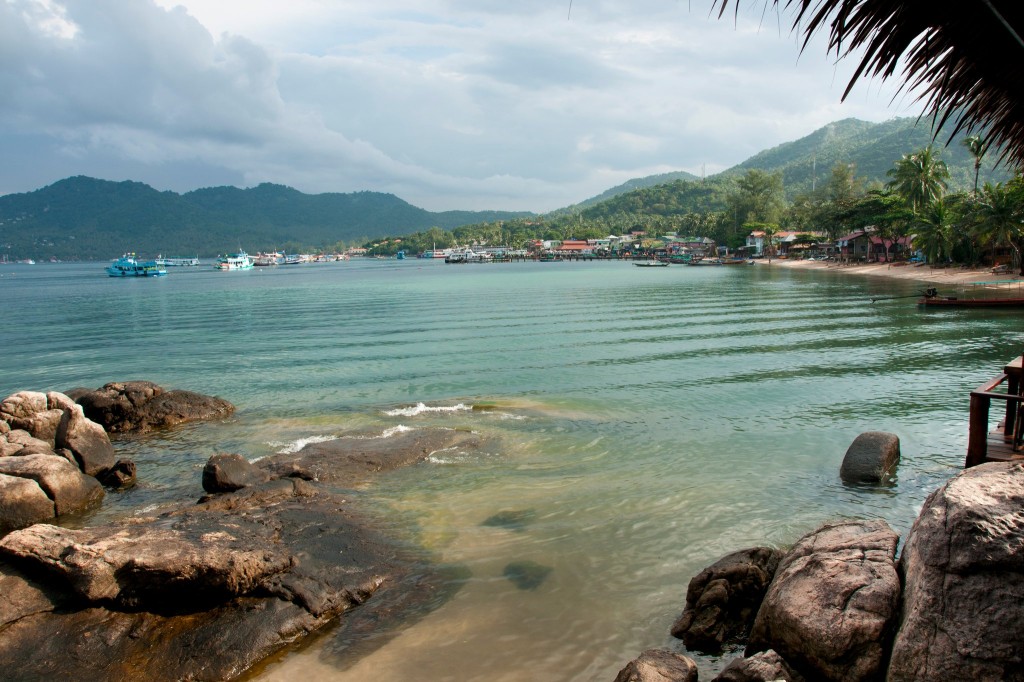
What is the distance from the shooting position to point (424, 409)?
17703mm

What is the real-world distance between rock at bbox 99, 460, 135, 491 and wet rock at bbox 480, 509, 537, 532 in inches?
300

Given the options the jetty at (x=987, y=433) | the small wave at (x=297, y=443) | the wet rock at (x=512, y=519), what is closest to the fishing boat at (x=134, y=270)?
the small wave at (x=297, y=443)

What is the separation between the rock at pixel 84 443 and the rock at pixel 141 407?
3.43 meters

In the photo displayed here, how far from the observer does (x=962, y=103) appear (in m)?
5.22

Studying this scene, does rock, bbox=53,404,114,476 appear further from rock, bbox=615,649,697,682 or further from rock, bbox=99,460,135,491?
rock, bbox=615,649,697,682

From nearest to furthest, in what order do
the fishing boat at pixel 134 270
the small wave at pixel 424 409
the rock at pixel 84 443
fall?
the rock at pixel 84 443
the small wave at pixel 424 409
the fishing boat at pixel 134 270

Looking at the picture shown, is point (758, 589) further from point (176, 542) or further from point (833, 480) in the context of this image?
point (176, 542)

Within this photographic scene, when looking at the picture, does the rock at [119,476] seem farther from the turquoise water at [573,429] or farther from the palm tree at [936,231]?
the palm tree at [936,231]

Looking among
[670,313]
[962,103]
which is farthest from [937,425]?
[670,313]

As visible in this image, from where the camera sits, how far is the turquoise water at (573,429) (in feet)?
24.1

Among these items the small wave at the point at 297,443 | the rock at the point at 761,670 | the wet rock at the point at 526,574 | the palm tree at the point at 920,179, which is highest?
the palm tree at the point at 920,179

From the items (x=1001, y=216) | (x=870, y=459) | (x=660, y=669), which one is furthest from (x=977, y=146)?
(x=660, y=669)

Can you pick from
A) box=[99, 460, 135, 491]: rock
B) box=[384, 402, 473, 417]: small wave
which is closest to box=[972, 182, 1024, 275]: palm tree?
box=[384, 402, 473, 417]: small wave

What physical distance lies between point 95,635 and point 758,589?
7156 millimetres
